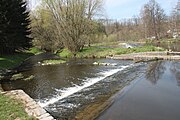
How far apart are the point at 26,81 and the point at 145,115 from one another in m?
12.4

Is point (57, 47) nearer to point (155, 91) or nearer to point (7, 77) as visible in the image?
point (7, 77)

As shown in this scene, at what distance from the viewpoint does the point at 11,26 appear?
35.4m

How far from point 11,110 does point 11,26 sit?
28.0 metres

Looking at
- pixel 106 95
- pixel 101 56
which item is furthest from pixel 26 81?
pixel 101 56

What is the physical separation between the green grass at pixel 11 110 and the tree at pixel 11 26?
23.9 meters

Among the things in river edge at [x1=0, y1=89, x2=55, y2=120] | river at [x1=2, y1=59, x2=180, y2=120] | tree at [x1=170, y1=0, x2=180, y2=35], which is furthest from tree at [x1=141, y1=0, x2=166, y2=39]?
river edge at [x1=0, y1=89, x2=55, y2=120]

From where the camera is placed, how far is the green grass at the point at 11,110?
355 inches

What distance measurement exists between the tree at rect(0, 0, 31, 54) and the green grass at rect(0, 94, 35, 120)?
23.9m

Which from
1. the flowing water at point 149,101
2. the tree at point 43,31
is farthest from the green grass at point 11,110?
the tree at point 43,31

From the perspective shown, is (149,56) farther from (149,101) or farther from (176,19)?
(176,19)

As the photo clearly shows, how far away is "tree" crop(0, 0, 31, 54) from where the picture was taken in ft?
112

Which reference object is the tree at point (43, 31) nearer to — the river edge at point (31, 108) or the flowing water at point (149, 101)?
the flowing water at point (149, 101)

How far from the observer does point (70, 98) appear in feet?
44.7

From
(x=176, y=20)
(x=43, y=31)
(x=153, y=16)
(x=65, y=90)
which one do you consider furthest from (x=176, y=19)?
(x=65, y=90)
